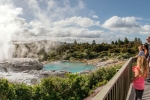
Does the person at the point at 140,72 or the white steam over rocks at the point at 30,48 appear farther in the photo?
the white steam over rocks at the point at 30,48

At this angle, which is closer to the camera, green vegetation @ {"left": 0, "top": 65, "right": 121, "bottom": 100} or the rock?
green vegetation @ {"left": 0, "top": 65, "right": 121, "bottom": 100}

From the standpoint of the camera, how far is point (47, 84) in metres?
10.1

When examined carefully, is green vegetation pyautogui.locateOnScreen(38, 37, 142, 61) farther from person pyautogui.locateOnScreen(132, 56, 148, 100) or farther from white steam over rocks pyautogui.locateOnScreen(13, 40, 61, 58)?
person pyautogui.locateOnScreen(132, 56, 148, 100)

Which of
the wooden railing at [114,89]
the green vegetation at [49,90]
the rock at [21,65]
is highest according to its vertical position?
the wooden railing at [114,89]

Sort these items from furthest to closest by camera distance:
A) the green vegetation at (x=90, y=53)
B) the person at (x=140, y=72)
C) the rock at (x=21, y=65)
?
1. the green vegetation at (x=90, y=53)
2. the rock at (x=21, y=65)
3. the person at (x=140, y=72)

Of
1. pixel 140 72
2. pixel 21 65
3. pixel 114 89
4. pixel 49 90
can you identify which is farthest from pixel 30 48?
pixel 114 89

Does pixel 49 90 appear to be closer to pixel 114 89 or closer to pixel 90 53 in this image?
pixel 114 89

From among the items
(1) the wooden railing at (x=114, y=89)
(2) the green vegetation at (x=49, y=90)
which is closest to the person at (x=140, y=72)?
(1) the wooden railing at (x=114, y=89)

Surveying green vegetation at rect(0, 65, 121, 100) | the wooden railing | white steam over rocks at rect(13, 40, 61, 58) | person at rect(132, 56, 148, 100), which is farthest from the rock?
person at rect(132, 56, 148, 100)

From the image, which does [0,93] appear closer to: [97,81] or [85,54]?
[97,81]

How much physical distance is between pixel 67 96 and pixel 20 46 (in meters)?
44.2

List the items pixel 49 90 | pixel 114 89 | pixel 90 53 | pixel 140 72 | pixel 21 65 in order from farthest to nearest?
pixel 90 53
pixel 21 65
pixel 49 90
pixel 140 72
pixel 114 89

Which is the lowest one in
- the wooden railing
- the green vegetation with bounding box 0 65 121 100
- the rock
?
the rock

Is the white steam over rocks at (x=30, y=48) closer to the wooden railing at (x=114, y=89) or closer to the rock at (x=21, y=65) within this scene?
the rock at (x=21, y=65)
